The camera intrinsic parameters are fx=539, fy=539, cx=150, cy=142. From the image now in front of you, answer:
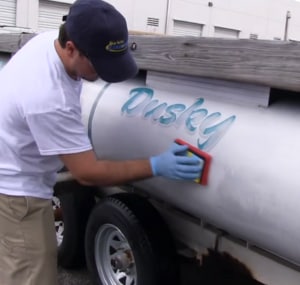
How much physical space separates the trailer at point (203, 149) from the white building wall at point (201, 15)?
659 inches

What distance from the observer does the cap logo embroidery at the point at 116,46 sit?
219cm

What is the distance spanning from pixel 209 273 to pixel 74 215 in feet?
3.19

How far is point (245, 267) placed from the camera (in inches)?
96.7

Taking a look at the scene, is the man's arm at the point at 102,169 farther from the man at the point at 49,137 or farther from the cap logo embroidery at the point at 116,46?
the cap logo embroidery at the point at 116,46

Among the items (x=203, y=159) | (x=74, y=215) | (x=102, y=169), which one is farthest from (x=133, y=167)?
(x=74, y=215)

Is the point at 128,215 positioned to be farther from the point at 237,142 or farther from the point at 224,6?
the point at 224,6

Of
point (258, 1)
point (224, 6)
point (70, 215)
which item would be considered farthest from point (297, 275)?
point (258, 1)

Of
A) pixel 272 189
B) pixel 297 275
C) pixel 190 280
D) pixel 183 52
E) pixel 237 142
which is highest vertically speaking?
pixel 183 52

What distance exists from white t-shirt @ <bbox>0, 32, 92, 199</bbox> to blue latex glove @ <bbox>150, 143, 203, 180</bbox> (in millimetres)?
317

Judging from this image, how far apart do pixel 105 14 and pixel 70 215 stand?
1734mm

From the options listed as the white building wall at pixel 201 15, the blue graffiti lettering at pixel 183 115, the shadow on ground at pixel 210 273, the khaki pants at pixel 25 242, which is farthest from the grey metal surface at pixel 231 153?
the white building wall at pixel 201 15

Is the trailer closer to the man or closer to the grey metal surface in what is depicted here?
the grey metal surface

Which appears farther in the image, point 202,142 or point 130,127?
point 130,127

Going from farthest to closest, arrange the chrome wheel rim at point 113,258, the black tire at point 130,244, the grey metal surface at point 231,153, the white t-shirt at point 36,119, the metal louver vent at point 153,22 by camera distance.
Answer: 1. the metal louver vent at point 153,22
2. the chrome wheel rim at point 113,258
3. the black tire at point 130,244
4. the white t-shirt at point 36,119
5. the grey metal surface at point 231,153
